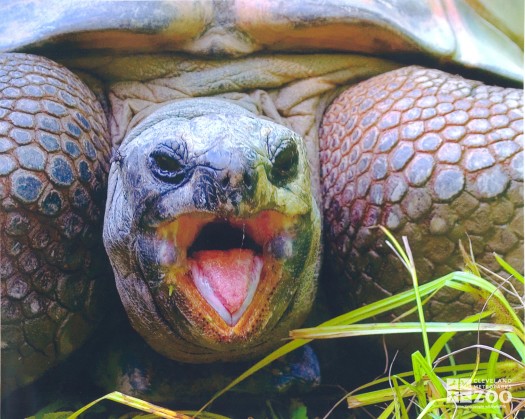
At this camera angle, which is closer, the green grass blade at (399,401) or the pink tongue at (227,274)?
the pink tongue at (227,274)

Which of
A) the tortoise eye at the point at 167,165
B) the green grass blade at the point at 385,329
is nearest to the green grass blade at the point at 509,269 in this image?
the green grass blade at the point at 385,329

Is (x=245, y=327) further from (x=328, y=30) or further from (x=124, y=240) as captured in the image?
(x=328, y=30)

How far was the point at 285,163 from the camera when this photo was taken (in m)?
1.31

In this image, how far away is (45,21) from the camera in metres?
1.93

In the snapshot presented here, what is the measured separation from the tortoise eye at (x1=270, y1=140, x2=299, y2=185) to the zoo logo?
513mm

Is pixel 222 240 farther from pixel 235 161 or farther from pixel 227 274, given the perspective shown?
pixel 235 161

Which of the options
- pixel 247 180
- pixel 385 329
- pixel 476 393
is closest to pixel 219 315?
pixel 247 180

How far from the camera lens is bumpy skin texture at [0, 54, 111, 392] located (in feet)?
5.08

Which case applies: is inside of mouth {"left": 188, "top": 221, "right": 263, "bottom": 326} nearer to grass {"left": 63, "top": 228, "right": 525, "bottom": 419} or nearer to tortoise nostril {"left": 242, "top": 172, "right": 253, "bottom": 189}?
tortoise nostril {"left": 242, "top": 172, "right": 253, "bottom": 189}

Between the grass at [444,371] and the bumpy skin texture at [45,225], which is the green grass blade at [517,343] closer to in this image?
the grass at [444,371]

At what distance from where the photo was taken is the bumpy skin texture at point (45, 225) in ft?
5.08

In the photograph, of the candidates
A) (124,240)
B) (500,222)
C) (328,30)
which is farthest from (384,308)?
(328,30)

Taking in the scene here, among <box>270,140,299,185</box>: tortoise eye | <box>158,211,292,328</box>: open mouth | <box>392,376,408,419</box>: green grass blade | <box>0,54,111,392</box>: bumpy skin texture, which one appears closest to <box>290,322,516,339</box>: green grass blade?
<box>392,376,408,419</box>: green grass blade

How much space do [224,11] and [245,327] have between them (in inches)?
43.7
